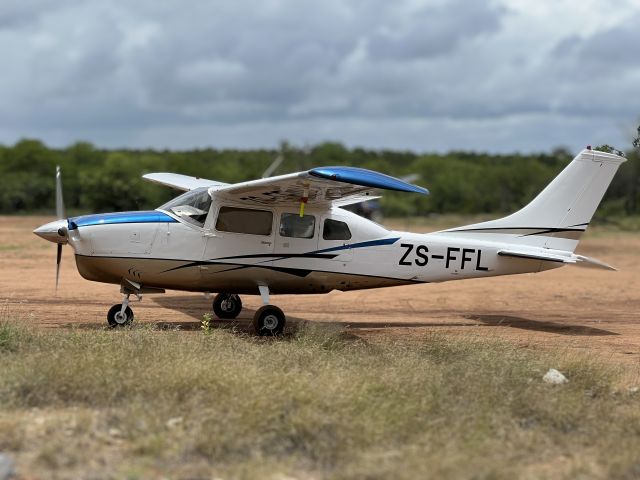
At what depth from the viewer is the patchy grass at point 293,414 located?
21.1 ft

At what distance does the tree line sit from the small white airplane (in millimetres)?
29890

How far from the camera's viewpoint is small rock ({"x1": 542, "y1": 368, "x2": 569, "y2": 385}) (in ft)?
30.8

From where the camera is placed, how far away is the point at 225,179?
7194 centimetres

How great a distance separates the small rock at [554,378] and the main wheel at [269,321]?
4.68 metres

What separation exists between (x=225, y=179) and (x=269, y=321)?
5993 centimetres

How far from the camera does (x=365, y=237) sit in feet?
44.7

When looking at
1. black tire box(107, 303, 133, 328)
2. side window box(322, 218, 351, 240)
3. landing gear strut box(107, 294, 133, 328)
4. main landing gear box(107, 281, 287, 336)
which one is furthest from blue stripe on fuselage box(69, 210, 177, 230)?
side window box(322, 218, 351, 240)

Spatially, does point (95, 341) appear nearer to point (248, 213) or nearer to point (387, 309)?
point (248, 213)

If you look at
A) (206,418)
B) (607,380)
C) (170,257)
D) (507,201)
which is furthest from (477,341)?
(507,201)

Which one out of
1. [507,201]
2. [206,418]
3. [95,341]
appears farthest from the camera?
[507,201]

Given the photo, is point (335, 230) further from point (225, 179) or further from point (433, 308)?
point (225, 179)

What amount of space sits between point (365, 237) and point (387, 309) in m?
3.71

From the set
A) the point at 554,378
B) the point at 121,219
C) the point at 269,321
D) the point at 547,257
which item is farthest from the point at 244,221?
the point at 554,378

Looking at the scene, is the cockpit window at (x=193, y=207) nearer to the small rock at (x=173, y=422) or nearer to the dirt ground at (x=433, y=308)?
the dirt ground at (x=433, y=308)
